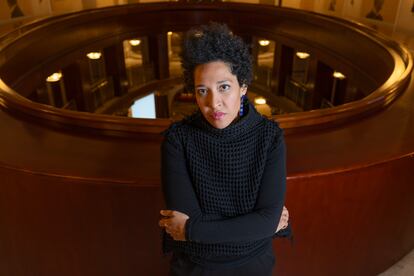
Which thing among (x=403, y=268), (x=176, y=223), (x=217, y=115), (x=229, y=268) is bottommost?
(x=403, y=268)

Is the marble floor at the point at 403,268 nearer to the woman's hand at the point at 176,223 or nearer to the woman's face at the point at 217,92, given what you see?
the woman's hand at the point at 176,223

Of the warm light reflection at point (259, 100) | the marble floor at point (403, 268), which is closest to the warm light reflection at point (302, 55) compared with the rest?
the warm light reflection at point (259, 100)

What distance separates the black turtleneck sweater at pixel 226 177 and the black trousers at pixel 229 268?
125 millimetres

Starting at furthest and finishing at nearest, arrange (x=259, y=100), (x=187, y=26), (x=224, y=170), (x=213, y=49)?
1. (x=259, y=100)
2. (x=187, y=26)
3. (x=224, y=170)
4. (x=213, y=49)

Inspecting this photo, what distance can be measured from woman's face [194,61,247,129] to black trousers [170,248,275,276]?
540 millimetres

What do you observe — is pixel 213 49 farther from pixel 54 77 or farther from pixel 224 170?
pixel 54 77

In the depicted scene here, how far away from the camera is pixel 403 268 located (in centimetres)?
279

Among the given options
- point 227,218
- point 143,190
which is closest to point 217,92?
point 227,218

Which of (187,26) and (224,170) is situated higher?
(224,170)

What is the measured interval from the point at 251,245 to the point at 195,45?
0.74 meters

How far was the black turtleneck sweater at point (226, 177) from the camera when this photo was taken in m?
1.30

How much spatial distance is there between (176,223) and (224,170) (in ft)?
0.82

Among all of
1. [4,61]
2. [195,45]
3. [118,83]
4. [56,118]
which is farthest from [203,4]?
[195,45]

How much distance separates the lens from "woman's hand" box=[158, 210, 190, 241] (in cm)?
133
